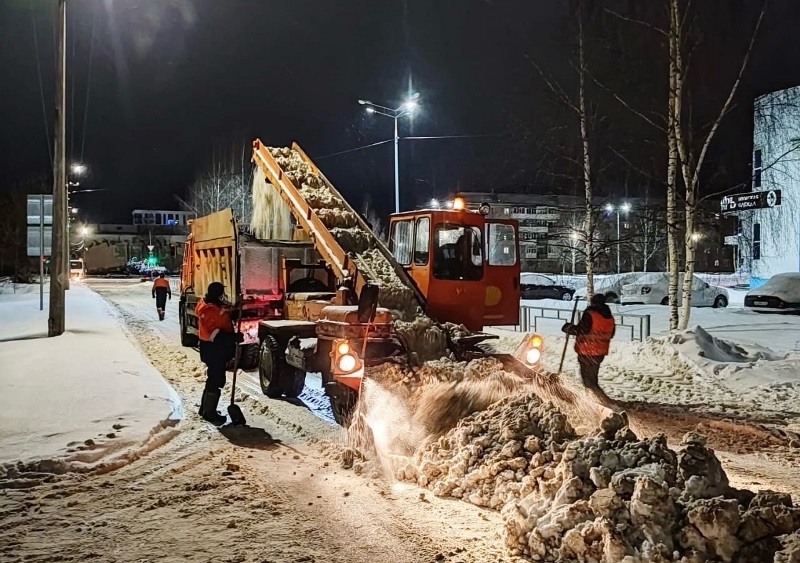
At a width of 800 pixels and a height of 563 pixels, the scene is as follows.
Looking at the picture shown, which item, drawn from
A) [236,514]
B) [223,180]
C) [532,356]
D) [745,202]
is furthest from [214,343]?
[223,180]

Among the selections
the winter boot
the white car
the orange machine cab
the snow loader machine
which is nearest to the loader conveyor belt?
the snow loader machine

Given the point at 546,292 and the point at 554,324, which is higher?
the point at 546,292

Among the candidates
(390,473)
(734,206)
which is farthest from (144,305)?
(390,473)

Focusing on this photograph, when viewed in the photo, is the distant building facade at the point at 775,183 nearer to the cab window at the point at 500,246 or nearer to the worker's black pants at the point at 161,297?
the cab window at the point at 500,246

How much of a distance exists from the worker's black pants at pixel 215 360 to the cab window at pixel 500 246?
3.83 meters

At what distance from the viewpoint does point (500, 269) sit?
9812 mm

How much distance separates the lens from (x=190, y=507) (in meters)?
5.61

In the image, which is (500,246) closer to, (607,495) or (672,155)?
(607,495)

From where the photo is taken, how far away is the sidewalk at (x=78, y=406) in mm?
6805

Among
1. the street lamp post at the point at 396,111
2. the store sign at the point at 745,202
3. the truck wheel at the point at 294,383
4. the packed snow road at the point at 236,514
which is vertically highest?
the street lamp post at the point at 396,111

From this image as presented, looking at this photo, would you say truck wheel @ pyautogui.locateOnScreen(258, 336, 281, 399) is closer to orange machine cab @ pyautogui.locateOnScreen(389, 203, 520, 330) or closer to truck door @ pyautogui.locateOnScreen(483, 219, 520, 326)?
orange machine cab @ pyautogui.locateOnScreen(389, 203, 520, 330)

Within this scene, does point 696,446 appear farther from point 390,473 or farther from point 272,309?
point 272,309

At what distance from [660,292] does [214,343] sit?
26143 mm

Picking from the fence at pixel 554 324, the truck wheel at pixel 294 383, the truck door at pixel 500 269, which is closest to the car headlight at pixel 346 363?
the truck wheel at pixel 294 383
